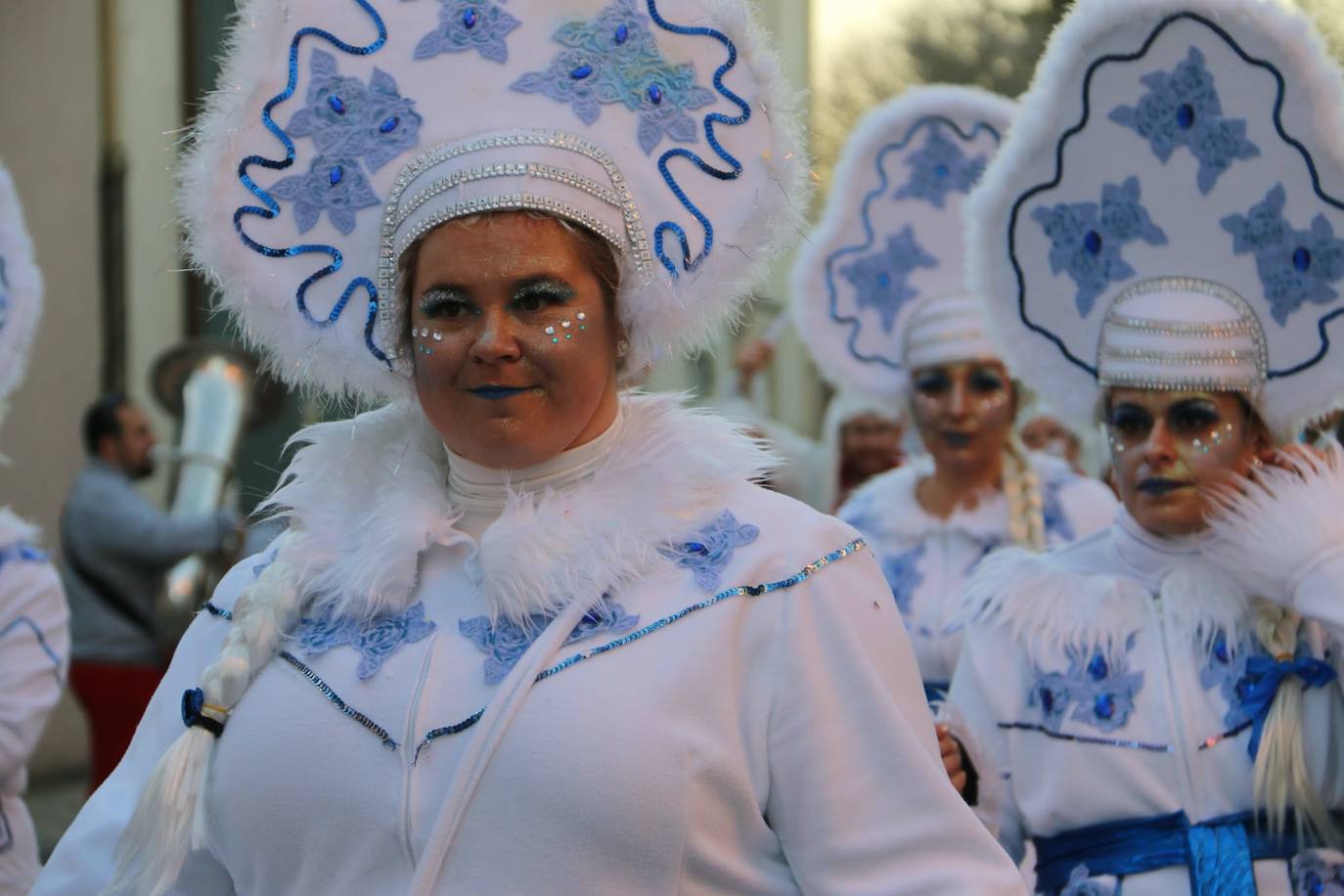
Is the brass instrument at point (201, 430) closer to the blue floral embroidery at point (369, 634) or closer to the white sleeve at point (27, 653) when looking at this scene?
the white sleeve at point (27, 653)

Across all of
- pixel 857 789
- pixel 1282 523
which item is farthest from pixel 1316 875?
pixel 857 789

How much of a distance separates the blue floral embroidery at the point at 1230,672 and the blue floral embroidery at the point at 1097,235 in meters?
0.87

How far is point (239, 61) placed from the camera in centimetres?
291

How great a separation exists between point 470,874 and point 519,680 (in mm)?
266

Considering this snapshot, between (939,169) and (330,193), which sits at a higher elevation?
(330,193)

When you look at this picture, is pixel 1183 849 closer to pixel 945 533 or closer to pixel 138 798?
pixel 138 798

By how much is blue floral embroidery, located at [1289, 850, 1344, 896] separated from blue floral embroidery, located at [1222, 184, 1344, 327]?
46.2 inches

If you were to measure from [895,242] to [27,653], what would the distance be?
125 inches

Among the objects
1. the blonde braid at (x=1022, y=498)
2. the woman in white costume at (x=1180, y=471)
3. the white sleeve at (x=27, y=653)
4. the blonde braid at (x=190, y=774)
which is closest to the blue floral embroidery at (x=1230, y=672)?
the woman in white costume at (x=1180, y=471)

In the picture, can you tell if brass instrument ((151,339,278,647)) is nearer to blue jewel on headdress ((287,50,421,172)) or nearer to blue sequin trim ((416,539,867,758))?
blue jewel on headdress ((287,50,421,172))

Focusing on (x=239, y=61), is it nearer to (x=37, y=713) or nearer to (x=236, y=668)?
(x=236, y=668)

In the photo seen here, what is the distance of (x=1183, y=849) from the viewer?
3.62 m

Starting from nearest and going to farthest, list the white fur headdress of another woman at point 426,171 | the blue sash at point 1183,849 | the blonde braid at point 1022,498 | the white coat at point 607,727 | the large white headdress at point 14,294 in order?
the white coat at point 607,727
the white fur headdress of another woman at point 426,171
the blue sash at point 1183,849
the large white headdress at point 14,294
the blonde braid at point 1022,498

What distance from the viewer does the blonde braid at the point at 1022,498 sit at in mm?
5629
